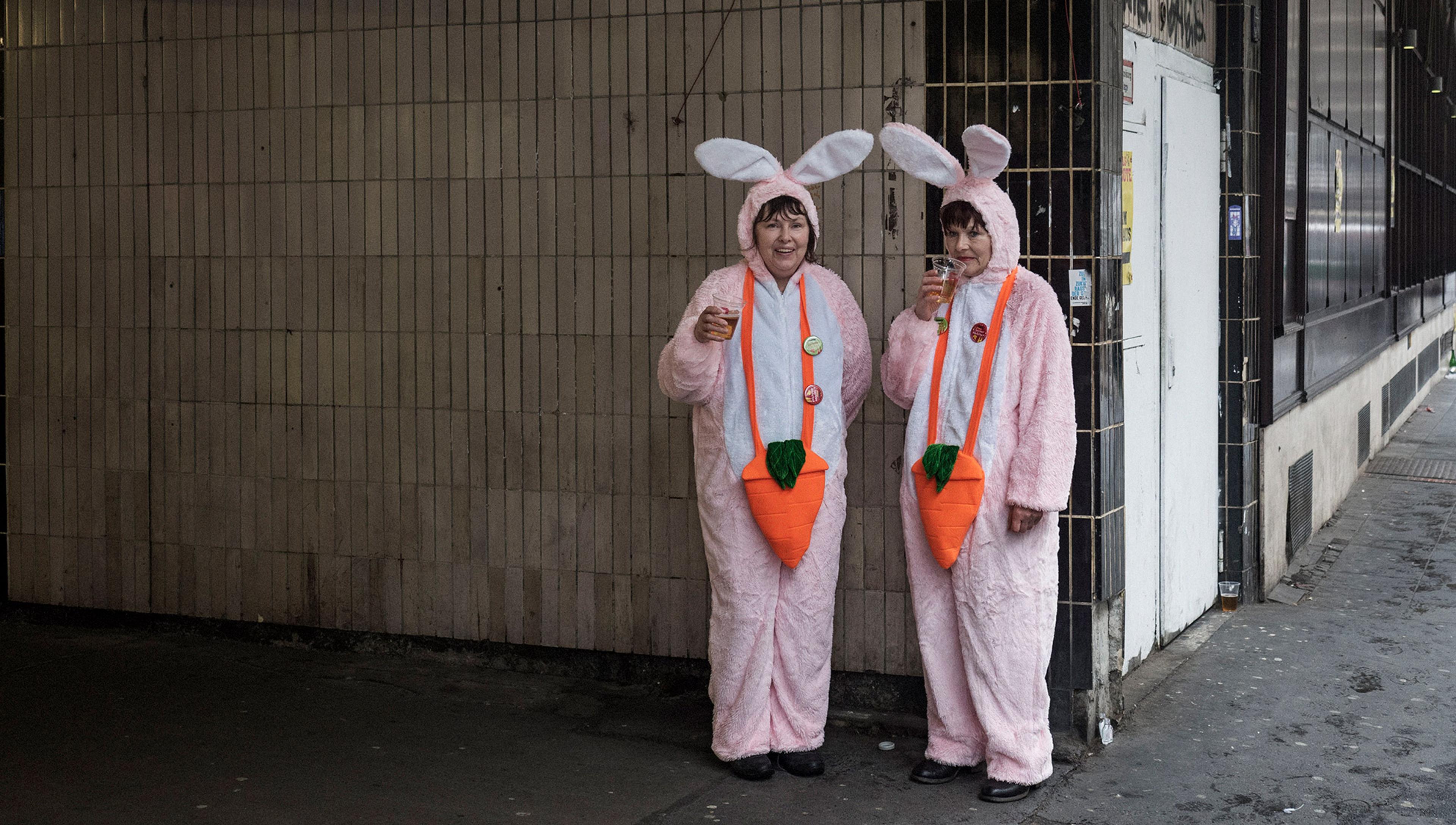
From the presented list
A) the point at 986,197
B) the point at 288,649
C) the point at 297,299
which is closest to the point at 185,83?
the point at 297,299

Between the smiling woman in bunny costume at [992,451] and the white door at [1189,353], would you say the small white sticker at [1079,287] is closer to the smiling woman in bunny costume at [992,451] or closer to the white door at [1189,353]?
the smiling woman in bunny costume at [992,451]

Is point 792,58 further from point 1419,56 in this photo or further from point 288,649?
point 1419,56

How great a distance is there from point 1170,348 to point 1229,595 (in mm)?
1639

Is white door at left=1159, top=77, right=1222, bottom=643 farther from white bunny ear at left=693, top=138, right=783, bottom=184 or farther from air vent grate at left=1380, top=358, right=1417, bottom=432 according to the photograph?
air vent grate at left=1380, top=358, right=1417, bottom=432

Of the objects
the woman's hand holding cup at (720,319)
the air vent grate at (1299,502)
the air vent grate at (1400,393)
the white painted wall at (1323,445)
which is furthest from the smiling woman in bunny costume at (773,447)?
the air vent grate at (1400,393)

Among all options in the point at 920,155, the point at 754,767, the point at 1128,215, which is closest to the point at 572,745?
the point at 754,767

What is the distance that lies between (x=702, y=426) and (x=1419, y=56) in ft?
46.0

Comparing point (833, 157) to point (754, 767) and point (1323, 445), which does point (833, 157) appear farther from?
point (1323, 445)

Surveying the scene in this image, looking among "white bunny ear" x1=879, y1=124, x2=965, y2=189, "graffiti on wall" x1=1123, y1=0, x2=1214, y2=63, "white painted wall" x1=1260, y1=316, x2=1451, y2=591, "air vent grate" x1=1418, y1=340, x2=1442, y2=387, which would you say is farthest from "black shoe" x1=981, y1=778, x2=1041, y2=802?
"air vent grate" x1=1418, y1=340, x2=1442, y2=387

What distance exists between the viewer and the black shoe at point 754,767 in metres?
5.15

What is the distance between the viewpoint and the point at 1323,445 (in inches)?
396

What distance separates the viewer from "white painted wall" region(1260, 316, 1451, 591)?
8.09m

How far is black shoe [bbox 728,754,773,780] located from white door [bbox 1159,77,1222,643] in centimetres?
249

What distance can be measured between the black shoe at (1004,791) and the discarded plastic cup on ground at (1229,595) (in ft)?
10.1
